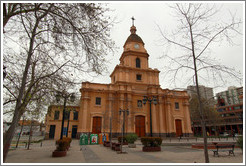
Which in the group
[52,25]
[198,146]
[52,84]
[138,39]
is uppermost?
[138,39]

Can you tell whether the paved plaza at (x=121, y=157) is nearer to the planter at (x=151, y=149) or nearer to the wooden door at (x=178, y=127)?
the planter at (x=151, y=149)

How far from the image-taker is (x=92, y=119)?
2692cm

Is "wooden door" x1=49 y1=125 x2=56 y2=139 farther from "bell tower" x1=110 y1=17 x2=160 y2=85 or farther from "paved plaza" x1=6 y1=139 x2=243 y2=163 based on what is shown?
"paved plaza" x1=6 y1=139 x2=243 y2=163

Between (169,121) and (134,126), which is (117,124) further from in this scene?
(169,121)

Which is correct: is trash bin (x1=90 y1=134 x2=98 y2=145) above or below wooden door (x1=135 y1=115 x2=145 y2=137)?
below

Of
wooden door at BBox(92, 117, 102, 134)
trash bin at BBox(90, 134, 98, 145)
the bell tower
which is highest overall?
the bell tower

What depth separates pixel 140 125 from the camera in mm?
28984

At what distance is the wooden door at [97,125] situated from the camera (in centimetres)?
2653

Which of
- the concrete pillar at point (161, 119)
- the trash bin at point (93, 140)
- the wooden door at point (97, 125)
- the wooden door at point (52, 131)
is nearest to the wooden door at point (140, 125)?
the concrete pillar at point (161, 119)

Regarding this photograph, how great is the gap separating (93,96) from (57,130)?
9.50 meters

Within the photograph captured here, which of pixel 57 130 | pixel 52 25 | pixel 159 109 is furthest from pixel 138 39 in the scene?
pixel 52 25

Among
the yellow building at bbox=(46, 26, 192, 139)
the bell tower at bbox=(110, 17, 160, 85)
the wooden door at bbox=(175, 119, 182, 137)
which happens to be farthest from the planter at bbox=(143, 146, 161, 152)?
the wooden door at bbox=(175, 119, 182, 137)

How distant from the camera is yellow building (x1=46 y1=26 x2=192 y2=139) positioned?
27081 millimetres

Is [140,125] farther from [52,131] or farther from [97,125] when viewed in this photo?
[52,131]
